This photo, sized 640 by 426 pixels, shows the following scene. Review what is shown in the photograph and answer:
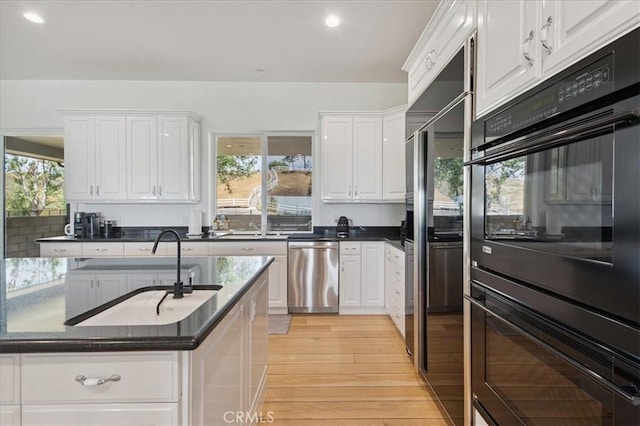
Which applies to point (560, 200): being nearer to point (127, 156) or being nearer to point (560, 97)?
point (560, 97)

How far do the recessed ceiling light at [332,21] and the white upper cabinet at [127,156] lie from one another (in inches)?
82.1

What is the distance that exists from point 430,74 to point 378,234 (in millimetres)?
2610

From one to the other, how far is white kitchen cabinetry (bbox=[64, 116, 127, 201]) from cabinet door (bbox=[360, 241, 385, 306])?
306 cm

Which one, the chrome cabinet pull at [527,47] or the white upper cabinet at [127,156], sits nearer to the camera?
the chrome cabinet pull at [527,47]

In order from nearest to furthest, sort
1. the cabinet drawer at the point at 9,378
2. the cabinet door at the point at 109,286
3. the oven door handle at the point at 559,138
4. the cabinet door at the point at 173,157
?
the oven door handle at the point at 559,138 → the cabinet drawer at the point at 9,378 → the cabinet door at the point at 109,286 → the cabinet door at the point at 173,157

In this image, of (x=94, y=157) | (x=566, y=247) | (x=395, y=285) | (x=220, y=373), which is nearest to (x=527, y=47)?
(x=566, y=247)

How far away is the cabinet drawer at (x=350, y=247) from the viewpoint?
3973 mm

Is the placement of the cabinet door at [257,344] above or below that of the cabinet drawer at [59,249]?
below

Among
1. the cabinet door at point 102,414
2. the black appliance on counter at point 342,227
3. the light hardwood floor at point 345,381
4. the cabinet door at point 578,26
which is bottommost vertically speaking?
the light hardwood floor at point 345,381

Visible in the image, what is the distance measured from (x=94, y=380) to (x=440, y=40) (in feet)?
7.56

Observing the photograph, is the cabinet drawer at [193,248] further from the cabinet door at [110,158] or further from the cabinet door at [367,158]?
the cabinet door at [367,158]

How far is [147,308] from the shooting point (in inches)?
55.4

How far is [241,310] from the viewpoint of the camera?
→ 1578 millimetres

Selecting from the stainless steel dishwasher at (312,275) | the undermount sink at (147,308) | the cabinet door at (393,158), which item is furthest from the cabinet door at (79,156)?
the cabinet door at (393,158)
